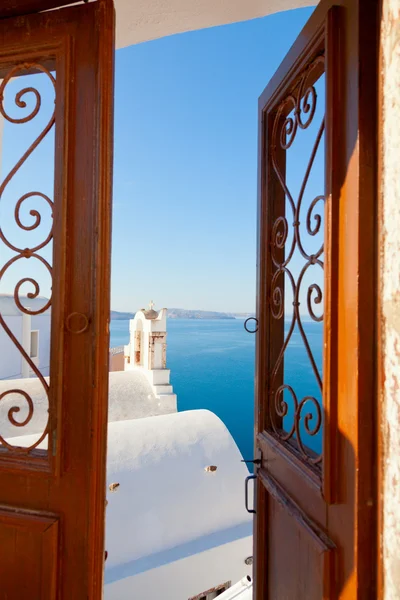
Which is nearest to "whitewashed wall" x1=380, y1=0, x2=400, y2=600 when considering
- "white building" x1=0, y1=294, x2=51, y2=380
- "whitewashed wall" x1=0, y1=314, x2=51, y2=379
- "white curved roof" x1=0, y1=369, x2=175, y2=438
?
"white curved roof" x1=0, y1=369, x2=175, y2=438

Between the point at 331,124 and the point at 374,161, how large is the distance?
19 centimetres

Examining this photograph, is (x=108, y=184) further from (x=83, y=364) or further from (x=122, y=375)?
(x=122, y=375)

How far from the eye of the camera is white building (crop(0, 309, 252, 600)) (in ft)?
12.9

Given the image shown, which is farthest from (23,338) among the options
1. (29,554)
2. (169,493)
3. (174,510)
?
(29,554)

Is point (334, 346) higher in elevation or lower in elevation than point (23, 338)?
higher

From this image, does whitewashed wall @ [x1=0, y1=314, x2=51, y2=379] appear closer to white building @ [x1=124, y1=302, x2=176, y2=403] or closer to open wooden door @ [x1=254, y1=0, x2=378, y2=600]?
white building @ [x1=124, y1=302, x2=176, y2=403]

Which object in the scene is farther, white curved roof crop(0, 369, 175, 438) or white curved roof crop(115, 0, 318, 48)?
white curved roof crop(0, 369, 175, 438)

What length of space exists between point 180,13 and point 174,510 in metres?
4.28

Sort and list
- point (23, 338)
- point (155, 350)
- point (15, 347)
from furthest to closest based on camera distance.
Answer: point (155, 350) → point (15, 347) → point (23, 338)

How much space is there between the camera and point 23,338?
7.59 m

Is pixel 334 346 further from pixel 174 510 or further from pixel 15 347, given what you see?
pixel 15 347

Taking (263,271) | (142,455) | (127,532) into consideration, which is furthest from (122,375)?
(263,271)

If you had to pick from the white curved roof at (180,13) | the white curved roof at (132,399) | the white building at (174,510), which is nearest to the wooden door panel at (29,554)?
the white curved roof at (180,13)

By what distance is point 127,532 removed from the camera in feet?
13.1
